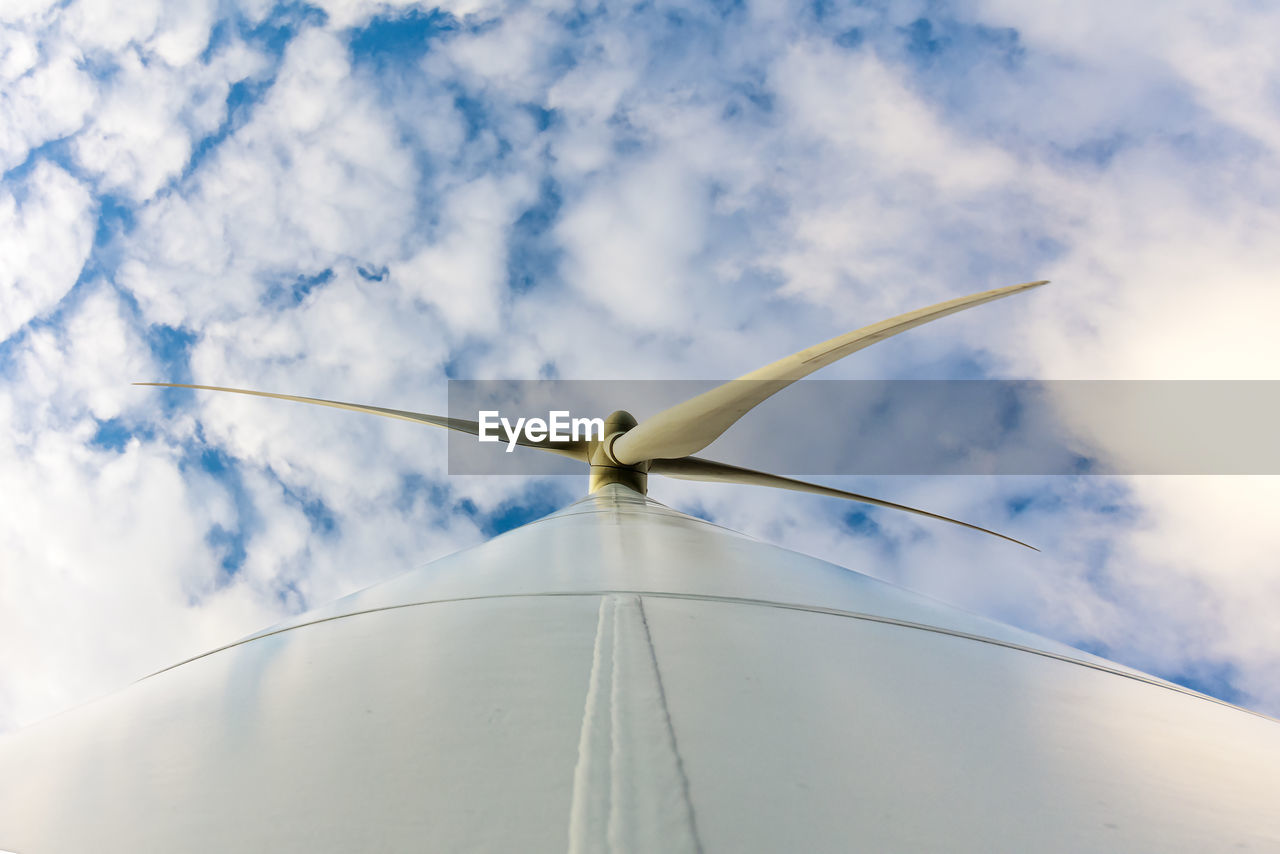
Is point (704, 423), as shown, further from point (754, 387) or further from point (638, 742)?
point (638, 742)

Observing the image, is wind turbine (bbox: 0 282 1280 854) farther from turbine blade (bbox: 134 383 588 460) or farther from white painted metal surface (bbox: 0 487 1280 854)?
turbine blade (bbox: 134 383 588 460)

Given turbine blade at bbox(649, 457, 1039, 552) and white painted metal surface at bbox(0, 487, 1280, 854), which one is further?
turbine blade at bbox(649, 457, 1039, 552)

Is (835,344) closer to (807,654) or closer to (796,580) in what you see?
(796,580)

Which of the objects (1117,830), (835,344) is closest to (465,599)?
(1117,830)

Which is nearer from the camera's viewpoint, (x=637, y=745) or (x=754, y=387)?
(x=637, y=745)

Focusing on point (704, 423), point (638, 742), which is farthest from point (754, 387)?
point (638, 742)

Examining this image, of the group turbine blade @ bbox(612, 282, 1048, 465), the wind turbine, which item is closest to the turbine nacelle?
turbine blade @ bbox(612, 282, 1048, 465)

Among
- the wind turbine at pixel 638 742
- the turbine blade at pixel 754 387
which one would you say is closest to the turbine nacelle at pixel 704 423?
the turbine blade at pixel 754 387

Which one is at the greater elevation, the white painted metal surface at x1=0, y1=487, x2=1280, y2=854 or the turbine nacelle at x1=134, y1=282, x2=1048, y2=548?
the turbine nacelle at x1=134, y1=282, x2=1048, y2=548
